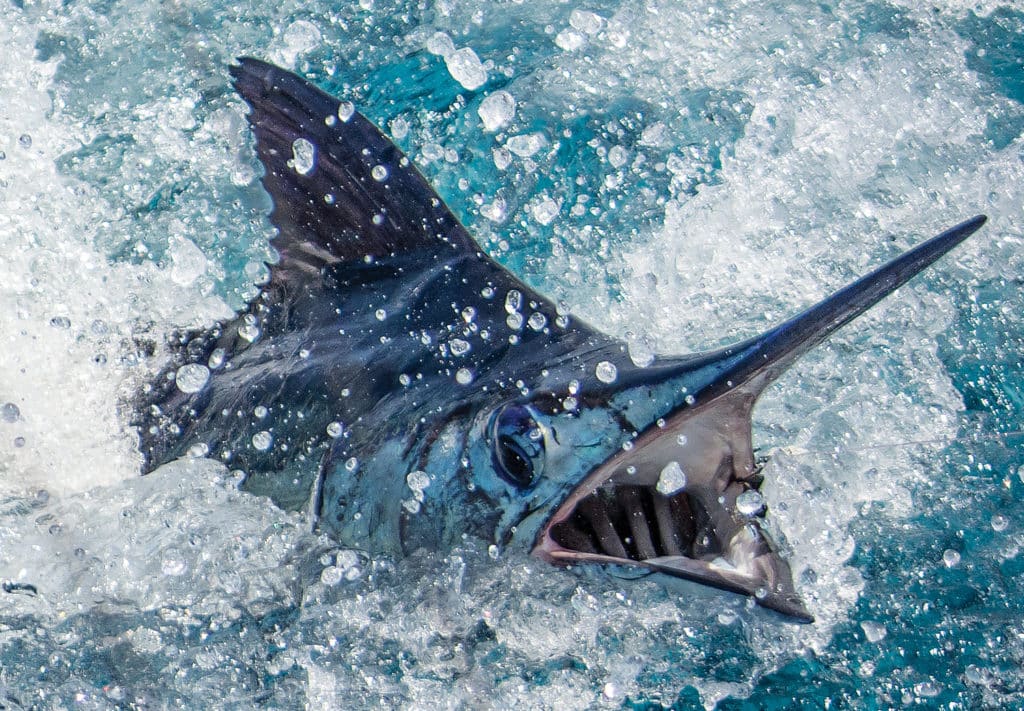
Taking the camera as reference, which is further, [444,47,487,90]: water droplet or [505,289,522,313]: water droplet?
[444,47,487,90]: water droplet

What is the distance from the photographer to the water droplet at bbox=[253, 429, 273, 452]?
7.15 ft

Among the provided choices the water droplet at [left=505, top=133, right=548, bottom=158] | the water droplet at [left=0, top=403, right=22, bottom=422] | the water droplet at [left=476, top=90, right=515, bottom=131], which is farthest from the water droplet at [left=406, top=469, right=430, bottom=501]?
the water droplet at [left=505, top=133, right=548, bottom=158]

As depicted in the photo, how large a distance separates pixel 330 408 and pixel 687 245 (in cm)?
143

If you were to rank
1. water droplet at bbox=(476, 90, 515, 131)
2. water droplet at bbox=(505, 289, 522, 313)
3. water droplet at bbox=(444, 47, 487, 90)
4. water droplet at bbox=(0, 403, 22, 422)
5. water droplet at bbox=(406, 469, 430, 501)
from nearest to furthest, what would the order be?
1. water droplet at bbox=(406, 469, 430, 501)
2. water droplet at bbox=(505, 289, 522, 313)
3. water droplet at bbox=(0, 403, 22, 422)
4. water droplet at bbox=(476, 90, 515, 131)
5. water droplet at bbox=(444, 47, 487, 90)

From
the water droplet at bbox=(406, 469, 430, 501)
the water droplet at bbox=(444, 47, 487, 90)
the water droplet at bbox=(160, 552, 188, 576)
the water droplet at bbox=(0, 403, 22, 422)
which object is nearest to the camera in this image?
the water droplet at bbox=(406, 469, 430, 501)

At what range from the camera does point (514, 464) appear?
5.88 ft

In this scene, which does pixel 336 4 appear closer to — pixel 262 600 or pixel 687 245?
pixel 687 245

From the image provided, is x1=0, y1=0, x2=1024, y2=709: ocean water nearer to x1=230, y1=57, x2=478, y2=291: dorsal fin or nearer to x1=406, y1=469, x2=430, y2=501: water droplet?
x1=406, y1=469, x2=430, y2=501: water droplet

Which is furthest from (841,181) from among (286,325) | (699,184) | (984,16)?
(286,325)

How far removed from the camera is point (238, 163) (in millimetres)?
3463

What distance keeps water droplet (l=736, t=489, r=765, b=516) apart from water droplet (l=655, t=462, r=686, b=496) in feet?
0.33

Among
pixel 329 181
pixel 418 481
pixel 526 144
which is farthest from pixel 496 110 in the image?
pixel 418 481

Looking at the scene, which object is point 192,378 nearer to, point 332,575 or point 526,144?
point 332,575

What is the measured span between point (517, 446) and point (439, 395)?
0.89 ft
